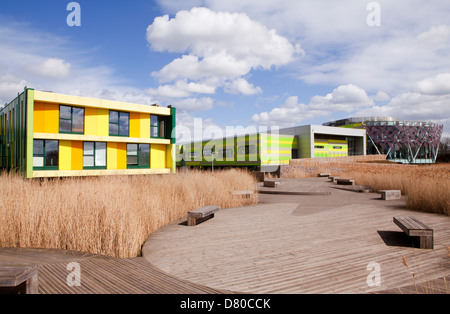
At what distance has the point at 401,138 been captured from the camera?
65.1 metres

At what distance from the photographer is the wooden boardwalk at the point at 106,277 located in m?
3.23

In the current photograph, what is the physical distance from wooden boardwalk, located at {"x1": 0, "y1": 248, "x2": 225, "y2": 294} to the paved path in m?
0.21

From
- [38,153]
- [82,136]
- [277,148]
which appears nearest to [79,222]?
[38,153]

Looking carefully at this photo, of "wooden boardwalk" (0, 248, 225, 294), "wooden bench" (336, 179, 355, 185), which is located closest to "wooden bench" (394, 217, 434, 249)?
"wooden boardwalk" (0, 248, 225, 294)

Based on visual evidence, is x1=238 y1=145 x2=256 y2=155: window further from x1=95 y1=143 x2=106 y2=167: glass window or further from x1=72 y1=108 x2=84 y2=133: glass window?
x1=72 y1=108 x2=84 y2=133: glass window

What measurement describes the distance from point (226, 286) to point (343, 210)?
630 cm

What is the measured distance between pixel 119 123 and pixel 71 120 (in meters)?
3.03

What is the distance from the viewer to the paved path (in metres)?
3.41

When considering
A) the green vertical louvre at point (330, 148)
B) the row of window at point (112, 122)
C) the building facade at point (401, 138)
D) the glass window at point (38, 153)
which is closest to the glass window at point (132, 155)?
the row of window at point (112, 122)

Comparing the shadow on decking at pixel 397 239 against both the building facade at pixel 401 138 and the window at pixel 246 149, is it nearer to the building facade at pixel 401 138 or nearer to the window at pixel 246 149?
the window at pixel 246 149

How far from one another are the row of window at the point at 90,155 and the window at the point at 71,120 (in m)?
0.96

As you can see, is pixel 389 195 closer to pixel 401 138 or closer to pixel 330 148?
pixel 330 148

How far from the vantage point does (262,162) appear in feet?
131
